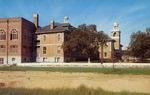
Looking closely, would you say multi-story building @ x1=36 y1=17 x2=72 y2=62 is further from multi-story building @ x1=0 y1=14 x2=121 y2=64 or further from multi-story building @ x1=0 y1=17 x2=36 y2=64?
multi-story building @ x1=0 y1=17 x2=36 y2=64

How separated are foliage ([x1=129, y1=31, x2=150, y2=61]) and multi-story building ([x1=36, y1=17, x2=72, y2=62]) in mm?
18682

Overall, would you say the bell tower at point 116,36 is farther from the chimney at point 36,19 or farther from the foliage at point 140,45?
the foliage at point 140,45

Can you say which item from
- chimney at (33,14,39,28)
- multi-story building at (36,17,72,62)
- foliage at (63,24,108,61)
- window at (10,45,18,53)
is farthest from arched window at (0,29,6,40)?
foliage at (63,24,108,61)

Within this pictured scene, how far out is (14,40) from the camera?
6831 centimetres

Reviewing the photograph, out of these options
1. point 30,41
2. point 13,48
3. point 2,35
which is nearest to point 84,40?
point 30,41

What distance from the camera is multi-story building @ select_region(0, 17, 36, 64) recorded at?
67.4 m

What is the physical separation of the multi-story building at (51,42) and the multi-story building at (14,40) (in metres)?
3.76

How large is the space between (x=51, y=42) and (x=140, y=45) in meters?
25.2

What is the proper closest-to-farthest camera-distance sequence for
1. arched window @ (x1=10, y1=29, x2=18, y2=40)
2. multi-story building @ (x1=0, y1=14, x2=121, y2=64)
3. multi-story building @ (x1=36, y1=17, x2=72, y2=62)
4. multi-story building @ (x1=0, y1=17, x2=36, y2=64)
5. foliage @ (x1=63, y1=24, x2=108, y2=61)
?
foliage @ (x1=63, y1=24, x2=108, y2=61) < multi-story building @ (x1=0, y1=17, x2=36, y2=64) < multi-story building @ (x1=0, y1=14, x2=121, y2=64) < arched window @ (x1=10, y1=29, x2=18, y2=40) < multi-story building @ (x1=36, y1=17, x2=72, y2=62)

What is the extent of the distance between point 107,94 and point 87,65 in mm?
33859

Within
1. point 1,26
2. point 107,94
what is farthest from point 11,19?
point 107,94

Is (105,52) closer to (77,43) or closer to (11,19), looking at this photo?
(77,43)

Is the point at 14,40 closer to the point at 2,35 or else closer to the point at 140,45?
the point at 2,35

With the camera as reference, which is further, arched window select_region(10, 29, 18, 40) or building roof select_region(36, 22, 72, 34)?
building roof select_region(36, 22, 72, 34)
